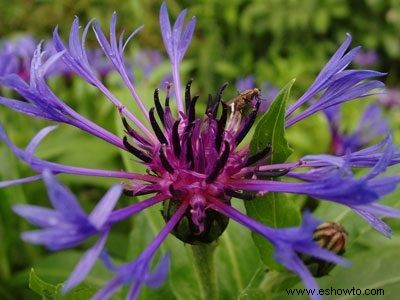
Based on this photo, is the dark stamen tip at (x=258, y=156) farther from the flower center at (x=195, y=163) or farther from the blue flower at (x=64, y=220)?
the blue flower at (x=64, y=220)

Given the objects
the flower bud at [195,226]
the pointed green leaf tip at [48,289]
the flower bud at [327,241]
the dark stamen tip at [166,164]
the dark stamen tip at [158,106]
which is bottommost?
the pointed green leaf tip at [48,289]

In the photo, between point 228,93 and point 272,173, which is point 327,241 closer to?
point 272,173

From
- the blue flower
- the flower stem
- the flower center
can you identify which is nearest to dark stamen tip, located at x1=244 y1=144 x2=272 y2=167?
the flower center

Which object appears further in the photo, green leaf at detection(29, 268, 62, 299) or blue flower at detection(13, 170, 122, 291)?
green leaf at detection(29, 268, 62, 299)

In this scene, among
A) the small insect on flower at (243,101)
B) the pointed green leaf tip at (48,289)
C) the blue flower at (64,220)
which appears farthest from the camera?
the small insect on flower at (243,101)

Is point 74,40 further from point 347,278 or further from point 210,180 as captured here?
point 347,278

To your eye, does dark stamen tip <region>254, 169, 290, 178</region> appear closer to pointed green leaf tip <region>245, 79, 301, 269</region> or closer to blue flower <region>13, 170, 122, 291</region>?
pointed green leaf tip <region>245, 79, 301, 269</region>

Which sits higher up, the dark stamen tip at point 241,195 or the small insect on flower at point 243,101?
the small insect on flower at point 243,101

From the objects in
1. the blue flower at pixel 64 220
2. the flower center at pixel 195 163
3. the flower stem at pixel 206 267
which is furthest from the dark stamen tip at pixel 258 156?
the blue flower at pixel 64 220
